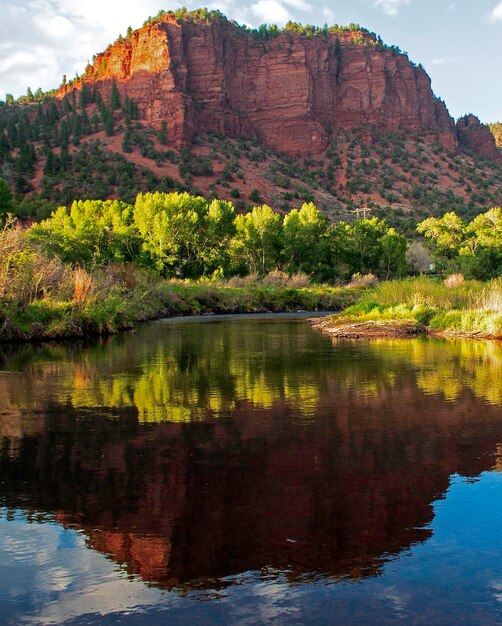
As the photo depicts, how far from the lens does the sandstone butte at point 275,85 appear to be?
130125 millimetres

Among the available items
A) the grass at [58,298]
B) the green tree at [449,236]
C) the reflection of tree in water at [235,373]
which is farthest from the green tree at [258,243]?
the reflection of tree in water at [235,373]

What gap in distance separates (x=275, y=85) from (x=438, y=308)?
12797 centimetres

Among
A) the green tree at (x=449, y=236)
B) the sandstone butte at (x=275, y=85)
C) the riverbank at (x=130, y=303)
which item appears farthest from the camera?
the sandstone butte at (x=275, y=85)

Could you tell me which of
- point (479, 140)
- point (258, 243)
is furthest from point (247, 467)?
point (479, 140)

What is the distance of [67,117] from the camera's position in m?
113

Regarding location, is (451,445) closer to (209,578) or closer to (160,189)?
(209,578)

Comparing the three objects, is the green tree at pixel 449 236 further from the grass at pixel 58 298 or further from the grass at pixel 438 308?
the grass at pixel 58 298

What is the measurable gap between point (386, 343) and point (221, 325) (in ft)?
38.8

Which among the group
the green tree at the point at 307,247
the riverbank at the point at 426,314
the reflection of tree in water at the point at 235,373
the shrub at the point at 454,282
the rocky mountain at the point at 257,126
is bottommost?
the reflection of tree in water at the point at 235,373

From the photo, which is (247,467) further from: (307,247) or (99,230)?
(307,247)

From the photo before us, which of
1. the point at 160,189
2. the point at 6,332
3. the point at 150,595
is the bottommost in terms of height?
the point at 150,595

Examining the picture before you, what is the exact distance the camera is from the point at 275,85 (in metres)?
147

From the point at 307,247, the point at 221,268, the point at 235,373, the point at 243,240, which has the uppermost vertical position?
the point at 243,240

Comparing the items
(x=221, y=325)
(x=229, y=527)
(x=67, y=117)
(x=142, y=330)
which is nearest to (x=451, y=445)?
(x=229, y=527)
